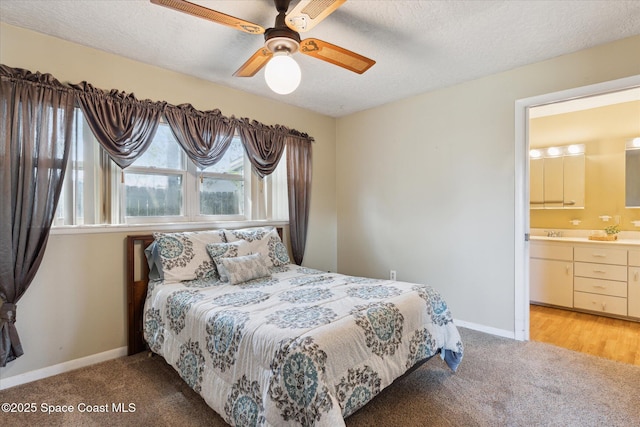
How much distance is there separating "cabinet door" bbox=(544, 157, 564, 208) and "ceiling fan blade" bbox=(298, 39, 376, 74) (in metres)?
3.40

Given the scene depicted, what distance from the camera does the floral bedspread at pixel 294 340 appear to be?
4.55ft

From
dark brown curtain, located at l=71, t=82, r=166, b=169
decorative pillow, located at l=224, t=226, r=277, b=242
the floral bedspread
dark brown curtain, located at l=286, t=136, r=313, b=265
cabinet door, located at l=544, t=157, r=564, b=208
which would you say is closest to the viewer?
the floral bedspread

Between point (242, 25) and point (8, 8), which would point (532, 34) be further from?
point (8, 8)

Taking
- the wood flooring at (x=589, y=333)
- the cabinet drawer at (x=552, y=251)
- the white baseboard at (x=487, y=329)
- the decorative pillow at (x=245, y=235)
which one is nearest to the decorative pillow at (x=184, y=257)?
the decorative pillow at (x=245, y=235)

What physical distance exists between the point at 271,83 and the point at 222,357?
154 centimetres

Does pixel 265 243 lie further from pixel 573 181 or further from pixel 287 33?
pixel 573 181

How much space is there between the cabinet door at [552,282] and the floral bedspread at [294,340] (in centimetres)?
236

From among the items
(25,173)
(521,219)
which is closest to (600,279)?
(521,219)

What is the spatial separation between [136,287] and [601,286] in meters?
4.64

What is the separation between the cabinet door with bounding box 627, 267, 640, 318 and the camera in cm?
324

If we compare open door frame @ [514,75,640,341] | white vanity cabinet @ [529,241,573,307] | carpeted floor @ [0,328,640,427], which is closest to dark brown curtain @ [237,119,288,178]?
carpeted floor @ [0,328,640,427]

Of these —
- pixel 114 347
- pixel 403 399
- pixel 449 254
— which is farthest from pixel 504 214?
pixel 114 347

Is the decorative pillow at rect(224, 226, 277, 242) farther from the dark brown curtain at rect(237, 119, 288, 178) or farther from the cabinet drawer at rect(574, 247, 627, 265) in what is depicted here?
the cabinet drawer at rect(574, 247, 627, 265)

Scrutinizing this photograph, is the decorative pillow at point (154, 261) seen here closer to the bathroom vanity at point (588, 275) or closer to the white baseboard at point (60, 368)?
the white baseboard at point (60, 368)
